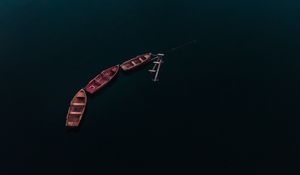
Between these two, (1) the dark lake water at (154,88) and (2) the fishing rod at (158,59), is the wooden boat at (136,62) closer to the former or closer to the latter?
(2) the fishing rod at (158,59)

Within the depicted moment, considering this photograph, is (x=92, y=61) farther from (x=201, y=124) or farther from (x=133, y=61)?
(x=201, y=124)

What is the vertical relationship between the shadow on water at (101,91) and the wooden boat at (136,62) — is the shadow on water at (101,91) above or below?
below

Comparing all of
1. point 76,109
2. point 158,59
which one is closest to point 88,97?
point 76,109

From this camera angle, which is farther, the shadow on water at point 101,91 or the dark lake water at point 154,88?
the shadow on water at point 101,91

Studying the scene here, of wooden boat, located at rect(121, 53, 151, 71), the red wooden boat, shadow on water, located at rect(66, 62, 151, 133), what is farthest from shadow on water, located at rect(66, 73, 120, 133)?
wooden boat, located at rect(121, 53, 151, 71)

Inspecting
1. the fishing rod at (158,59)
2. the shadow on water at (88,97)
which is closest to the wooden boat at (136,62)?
the fishing rod at (158,59)

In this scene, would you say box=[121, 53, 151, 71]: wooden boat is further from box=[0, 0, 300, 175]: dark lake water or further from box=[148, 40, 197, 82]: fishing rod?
box=[0, 0, 300, 175]: dark lake water

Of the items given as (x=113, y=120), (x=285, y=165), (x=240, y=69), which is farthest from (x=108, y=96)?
(x=285, y=165)
